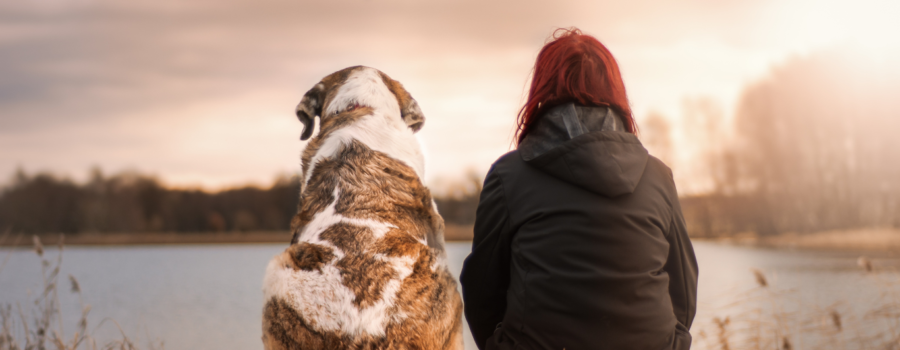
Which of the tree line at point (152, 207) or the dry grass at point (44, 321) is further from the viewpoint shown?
the tree line at point (152, 207)

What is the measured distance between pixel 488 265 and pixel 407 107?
1.57 metres

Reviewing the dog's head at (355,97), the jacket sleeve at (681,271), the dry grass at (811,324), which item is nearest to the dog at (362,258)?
the dog's head at (355,97)

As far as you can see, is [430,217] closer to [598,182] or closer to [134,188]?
[598,182]

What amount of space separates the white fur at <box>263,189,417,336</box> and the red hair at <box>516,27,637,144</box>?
964 mm

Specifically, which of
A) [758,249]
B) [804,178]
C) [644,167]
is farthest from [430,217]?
[804,178]

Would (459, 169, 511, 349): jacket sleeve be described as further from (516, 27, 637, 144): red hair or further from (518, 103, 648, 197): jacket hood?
(516, 27, 637, 144): red hair

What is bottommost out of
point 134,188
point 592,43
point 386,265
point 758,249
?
point 758,249

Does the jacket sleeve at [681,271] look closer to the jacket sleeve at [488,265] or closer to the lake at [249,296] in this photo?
the jacket sleeve at [488,265]

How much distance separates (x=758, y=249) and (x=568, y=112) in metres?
26.5

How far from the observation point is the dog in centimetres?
231

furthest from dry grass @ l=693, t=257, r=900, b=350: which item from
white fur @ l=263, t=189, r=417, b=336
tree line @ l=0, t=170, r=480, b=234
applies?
tree line @ l=0, t=170, r=480, b=234

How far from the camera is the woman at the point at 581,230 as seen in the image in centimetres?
217

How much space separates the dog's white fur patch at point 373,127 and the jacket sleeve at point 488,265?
32.5 inches

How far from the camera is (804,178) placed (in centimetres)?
2570
